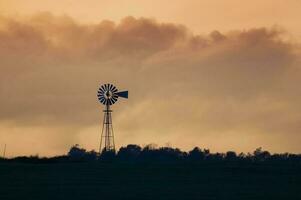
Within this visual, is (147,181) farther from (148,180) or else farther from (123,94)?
(123,94)

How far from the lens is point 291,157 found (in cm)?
9475

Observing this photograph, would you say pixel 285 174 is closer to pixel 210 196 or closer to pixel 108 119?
pixel 210 196

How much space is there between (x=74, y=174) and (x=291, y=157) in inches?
1218

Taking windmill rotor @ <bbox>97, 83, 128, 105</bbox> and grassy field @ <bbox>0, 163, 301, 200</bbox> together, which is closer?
grassy field @ <bbox>0, 163, 301, 200</bbox>

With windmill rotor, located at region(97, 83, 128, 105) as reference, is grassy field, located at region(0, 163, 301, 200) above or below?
below

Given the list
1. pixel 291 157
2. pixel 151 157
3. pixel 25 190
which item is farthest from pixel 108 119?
pixel 25 190

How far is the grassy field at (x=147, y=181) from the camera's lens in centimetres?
5778

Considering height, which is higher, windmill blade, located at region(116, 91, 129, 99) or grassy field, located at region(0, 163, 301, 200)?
windmill blade, located at region(116, 91, 129, 99)

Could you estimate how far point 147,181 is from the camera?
65812 mm

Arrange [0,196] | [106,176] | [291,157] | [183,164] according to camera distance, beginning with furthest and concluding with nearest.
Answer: [291,157], [183,164], [106,176], [0,196]

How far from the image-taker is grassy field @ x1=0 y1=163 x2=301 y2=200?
2275 inches

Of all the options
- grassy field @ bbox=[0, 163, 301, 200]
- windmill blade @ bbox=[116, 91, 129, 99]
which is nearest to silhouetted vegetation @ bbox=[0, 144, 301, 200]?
grassy field @ bbox=[0, 163, 301, 200]

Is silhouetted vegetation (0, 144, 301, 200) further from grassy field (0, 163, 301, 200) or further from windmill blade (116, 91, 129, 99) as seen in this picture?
windmill blade (116, 91, 129, 99)

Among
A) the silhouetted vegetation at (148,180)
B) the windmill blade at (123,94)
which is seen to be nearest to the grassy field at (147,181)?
the silhouetted vegetation at (148,180)
